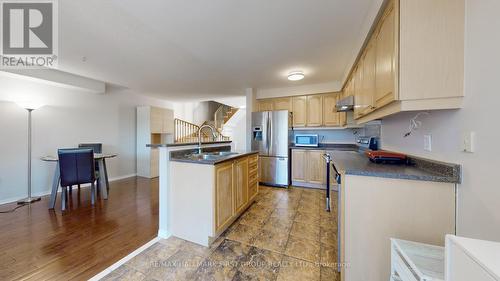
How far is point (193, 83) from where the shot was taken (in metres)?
4.35

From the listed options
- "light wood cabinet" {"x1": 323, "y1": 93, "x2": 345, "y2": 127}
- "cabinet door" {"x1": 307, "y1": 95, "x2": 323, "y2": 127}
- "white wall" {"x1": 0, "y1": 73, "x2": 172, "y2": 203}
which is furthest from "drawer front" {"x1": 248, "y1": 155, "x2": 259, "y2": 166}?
"white wall" {"x1": 0, "y1": 73, "x2": 172, "y2": 203}

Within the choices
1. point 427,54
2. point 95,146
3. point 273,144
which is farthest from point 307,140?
point 95,146

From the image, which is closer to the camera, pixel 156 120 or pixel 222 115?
pixel 156 120

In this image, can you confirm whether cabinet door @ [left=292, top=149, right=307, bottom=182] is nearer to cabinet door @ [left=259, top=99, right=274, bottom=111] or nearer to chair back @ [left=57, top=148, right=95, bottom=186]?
cabinet door @ [left=259, top=99, right=274, bottom=111]

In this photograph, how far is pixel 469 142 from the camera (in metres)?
1.08

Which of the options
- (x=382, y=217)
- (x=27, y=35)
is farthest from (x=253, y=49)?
(x=27, y=35)

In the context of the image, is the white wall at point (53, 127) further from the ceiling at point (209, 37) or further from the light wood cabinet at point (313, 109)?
the light wood cabinet at point (313, 109)

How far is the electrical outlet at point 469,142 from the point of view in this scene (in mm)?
1058

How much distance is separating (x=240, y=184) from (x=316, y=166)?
2173 mm

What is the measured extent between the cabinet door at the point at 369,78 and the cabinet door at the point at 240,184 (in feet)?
5.54

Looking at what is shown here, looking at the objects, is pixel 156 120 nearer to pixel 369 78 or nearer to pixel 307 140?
pixel 307 140

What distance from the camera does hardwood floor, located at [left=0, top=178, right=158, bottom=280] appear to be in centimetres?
165

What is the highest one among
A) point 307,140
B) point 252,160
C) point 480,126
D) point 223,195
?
point 480,126

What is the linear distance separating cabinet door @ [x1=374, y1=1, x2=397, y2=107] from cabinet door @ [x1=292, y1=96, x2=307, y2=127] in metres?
2.82
